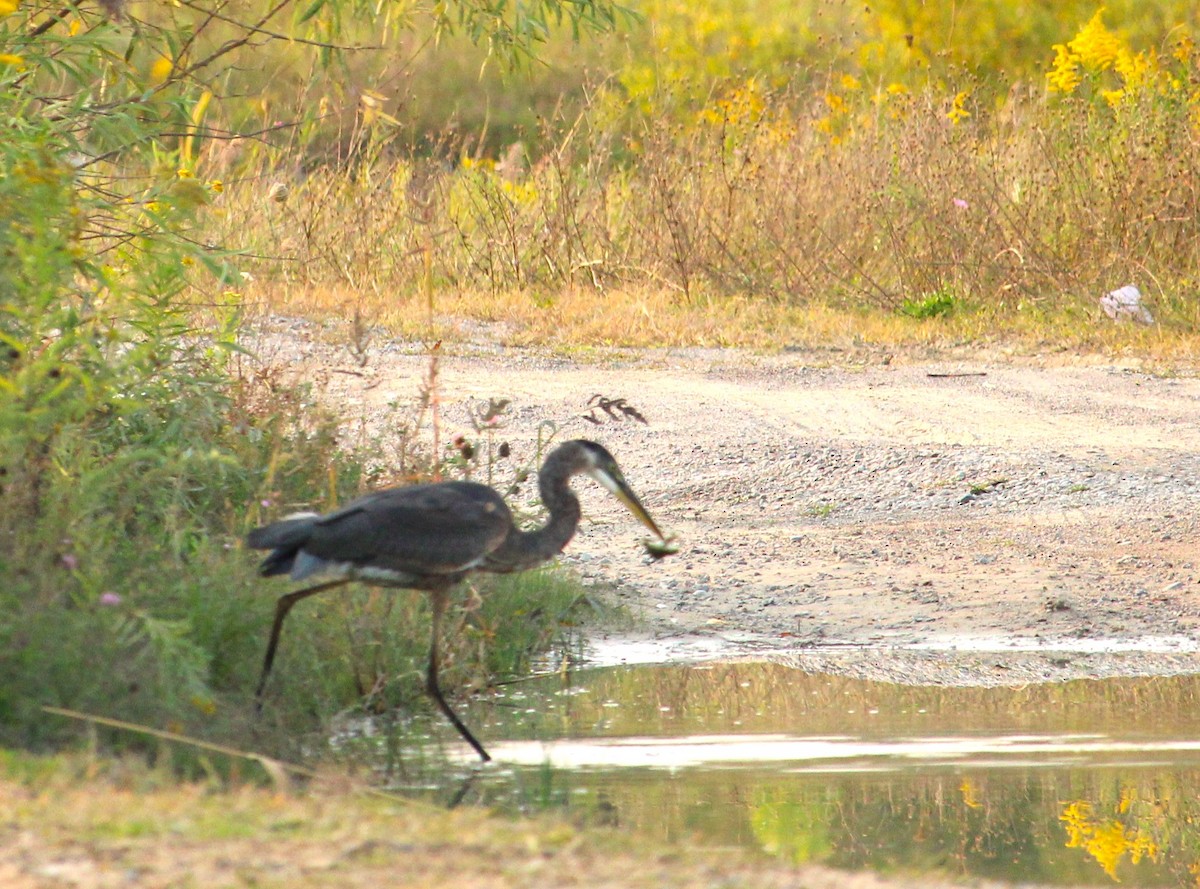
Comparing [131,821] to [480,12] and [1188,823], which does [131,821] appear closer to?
[1188,823]

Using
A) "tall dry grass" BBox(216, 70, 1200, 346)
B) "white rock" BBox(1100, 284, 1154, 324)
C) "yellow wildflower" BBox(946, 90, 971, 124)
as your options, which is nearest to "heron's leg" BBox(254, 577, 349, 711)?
"tall dry grass" BBox(216, 70, 1200, 346)

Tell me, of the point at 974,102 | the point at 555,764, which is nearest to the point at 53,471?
the point at 555,764

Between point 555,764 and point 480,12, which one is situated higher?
point 480,12

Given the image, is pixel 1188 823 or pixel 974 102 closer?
pixel 1188 823

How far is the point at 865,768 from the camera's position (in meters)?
5.30

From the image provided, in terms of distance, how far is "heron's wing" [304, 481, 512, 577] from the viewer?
5.21 meters

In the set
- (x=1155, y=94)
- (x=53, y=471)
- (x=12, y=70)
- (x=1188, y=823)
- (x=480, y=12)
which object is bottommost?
(x=1188, y=823)

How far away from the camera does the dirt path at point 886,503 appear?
7078 mm

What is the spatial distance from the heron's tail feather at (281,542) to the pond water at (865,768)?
64 centimetres

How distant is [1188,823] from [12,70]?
4.38 m

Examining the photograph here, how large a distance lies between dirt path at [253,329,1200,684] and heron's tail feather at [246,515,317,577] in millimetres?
1578

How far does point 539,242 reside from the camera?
14.8 metres

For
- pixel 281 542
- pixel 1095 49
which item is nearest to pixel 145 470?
pixel 281 542

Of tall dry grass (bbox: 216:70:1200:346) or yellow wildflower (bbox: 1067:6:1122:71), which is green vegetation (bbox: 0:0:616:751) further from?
yellow wildflower (bbox: 1067:6:1122:71)
